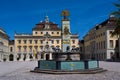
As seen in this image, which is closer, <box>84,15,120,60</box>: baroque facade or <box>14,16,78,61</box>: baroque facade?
<box>84,15,120,60</box>: baroque facade

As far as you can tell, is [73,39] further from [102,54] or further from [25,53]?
[102,54]

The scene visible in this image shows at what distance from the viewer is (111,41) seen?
66.4m

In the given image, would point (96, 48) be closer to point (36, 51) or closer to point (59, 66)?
point (36, 51)

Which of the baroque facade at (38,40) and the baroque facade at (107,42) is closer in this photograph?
the baroque facade at (107,42)

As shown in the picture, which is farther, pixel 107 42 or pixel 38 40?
pixel 38 40

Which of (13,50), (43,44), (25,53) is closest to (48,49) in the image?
(43,44)

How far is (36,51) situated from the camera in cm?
9531

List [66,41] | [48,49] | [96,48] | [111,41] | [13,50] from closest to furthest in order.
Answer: [66,41] → [111,41] → [96,48] → [48,49] → [13,50]

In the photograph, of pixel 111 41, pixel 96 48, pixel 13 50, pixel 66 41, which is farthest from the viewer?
pixel 13 50

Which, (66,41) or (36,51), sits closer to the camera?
(66,41)

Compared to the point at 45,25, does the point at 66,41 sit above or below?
below

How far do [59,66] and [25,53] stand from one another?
7846 centimetres

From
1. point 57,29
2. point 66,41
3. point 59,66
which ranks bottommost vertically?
point 59,66

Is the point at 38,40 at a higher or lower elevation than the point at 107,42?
higher
